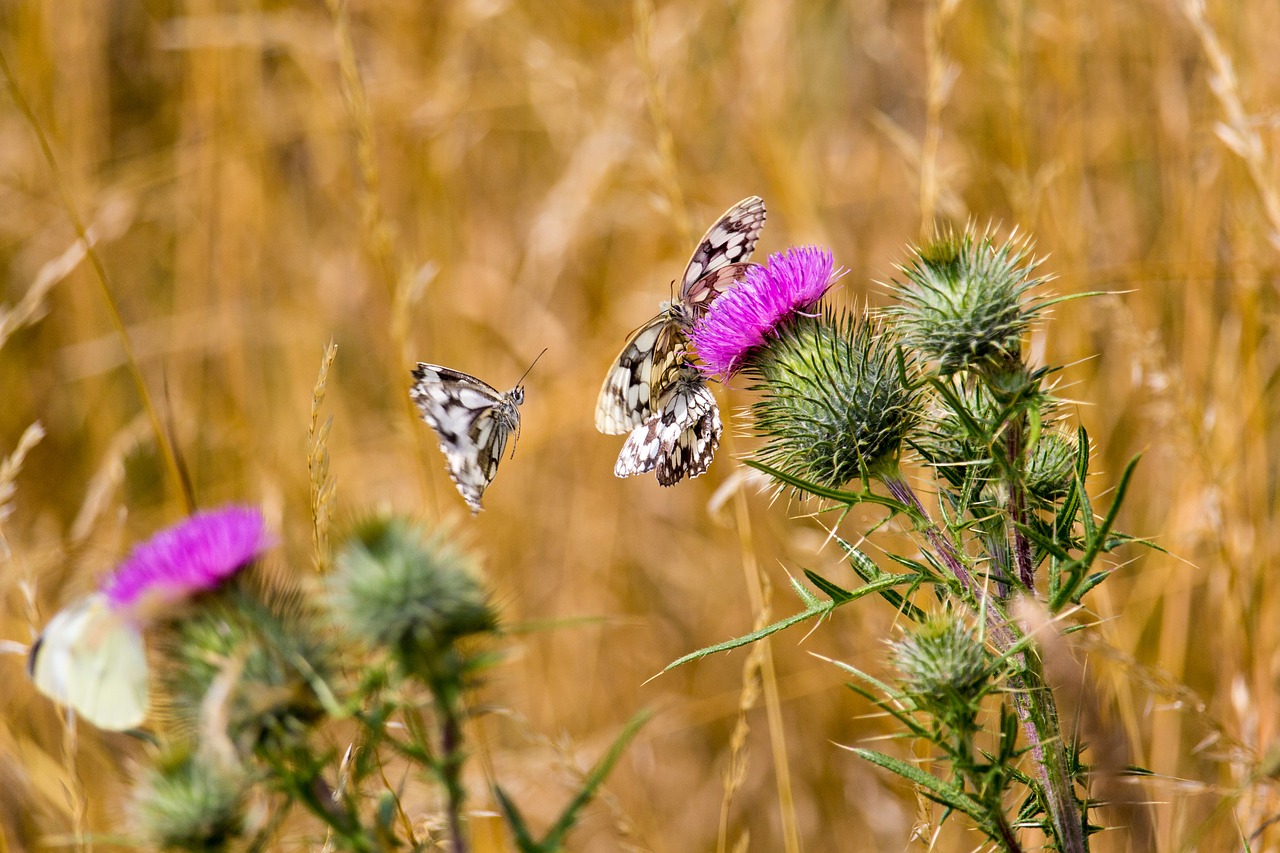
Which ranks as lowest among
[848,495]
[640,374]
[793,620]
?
[793,620]

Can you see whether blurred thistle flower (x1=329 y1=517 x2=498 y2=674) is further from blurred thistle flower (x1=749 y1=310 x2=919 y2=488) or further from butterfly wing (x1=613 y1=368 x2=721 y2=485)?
butterfly wing (x1=613 y1=368 x2=721 y2=485)

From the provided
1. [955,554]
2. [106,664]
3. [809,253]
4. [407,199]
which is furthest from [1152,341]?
[407,199]

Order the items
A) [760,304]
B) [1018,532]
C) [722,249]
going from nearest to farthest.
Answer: [1018,532] < [760,304] < [722,249]

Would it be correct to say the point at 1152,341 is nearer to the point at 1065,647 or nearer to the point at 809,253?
the point at 809,253

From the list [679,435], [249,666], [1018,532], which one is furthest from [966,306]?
[249,666]

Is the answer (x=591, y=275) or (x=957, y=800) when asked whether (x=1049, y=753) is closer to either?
(x=957, y=800)

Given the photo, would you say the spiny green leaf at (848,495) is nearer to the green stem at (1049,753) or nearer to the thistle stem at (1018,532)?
the thistle stem at (1018,532)
